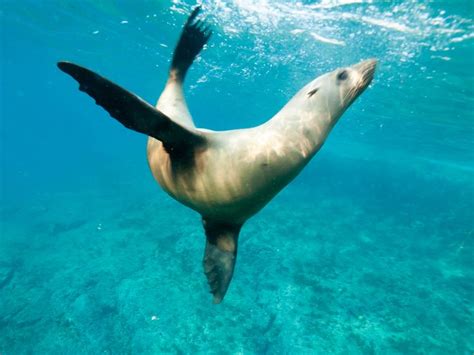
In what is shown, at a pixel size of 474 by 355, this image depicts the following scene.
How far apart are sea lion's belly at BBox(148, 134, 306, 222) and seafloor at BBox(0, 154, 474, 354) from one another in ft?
17.8

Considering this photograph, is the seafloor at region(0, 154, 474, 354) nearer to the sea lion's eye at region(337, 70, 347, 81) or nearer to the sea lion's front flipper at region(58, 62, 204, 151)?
the sea lion's front flipper at region(58, 62, 204, 151)

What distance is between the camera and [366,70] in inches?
103

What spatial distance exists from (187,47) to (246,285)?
6.73 meters

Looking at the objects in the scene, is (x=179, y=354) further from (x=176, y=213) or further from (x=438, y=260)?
(x=438, y=260)

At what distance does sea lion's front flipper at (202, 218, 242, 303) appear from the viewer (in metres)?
2.86

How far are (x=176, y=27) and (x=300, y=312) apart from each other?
14.4m

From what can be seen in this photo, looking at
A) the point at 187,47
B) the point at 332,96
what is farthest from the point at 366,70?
the point at 187,47

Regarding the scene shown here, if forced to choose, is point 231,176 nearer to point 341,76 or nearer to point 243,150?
point 243,150

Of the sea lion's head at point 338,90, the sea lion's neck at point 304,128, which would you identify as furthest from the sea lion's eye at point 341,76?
the sea lion's neck at point 304,128

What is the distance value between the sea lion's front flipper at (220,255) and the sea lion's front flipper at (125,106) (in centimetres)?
104

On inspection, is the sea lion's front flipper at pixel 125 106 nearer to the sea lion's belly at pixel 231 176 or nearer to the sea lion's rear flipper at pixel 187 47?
the sea lion's belly at pixel 231 176

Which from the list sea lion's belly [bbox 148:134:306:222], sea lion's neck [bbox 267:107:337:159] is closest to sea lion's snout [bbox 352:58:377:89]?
sea lion's neck [bbox 267:107:337:159]

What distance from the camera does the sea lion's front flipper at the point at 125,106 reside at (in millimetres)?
1851

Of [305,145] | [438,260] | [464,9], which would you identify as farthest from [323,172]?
[305,145]
